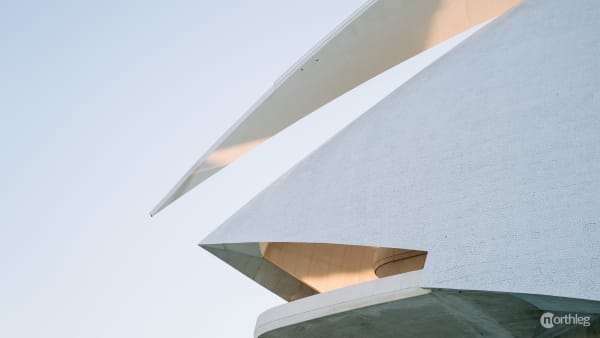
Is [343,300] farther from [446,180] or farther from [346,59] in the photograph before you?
[346,59]

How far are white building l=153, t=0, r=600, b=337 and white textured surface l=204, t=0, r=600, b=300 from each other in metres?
0.02

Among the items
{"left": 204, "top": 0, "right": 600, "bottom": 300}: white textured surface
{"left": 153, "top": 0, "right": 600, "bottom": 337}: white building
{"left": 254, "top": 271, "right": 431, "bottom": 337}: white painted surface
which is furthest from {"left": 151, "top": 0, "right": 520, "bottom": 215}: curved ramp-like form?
{"left": 254, "top": 271, "right": 431, "bottom": 337}: white painted surface

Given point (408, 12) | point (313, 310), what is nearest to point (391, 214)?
point (313, 310)

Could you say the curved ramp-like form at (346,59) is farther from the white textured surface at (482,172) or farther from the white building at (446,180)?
the white textured surface at (482,172)

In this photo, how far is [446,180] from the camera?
27.5 ft

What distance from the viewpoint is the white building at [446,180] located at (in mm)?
7203

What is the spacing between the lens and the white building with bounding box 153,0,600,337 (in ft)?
23.6

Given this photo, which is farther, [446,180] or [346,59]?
[346,59]

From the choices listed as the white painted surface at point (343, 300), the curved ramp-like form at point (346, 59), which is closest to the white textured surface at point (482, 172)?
the white painted surface at point (343, 300)

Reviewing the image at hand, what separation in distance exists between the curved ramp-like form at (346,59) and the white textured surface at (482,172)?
88 cm

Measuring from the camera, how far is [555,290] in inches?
259

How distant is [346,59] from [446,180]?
3.73m

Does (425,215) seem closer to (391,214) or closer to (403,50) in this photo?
(391,214)

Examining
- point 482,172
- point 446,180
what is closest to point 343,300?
point 446,180
